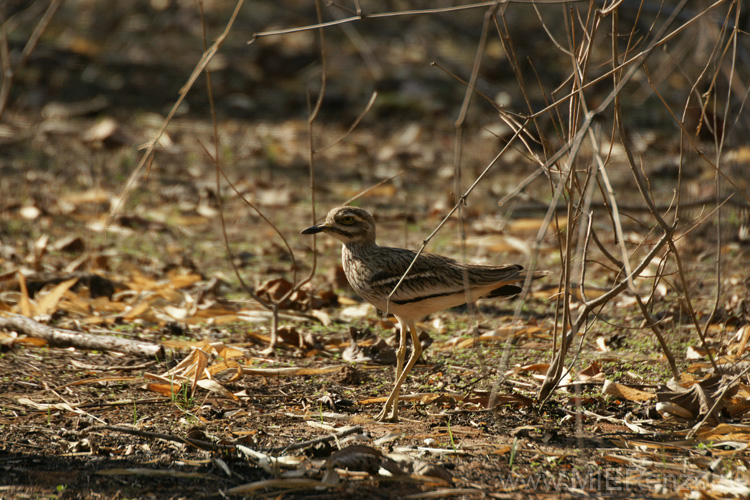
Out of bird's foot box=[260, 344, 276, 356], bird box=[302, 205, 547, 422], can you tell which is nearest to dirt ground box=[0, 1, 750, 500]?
bird's foot box=[260, 344, 276, 356]

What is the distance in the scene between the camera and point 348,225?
446cm

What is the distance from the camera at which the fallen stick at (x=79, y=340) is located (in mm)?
4422

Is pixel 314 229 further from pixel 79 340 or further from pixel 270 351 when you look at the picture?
pixel 79 340

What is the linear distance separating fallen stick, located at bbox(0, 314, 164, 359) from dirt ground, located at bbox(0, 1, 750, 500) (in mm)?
58

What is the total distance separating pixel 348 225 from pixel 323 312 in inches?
45.4

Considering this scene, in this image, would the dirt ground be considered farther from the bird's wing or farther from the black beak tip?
the bird's wing

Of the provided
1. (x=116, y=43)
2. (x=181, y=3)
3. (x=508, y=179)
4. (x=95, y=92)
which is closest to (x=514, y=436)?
(x=508, y=179)

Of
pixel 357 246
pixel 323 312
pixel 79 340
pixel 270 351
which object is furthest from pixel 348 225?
pixel 79 340

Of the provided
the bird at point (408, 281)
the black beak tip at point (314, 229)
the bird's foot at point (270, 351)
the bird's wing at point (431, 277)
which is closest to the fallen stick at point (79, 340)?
the bird's foot at point (270, 351)

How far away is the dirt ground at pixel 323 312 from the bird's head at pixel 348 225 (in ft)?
0.90

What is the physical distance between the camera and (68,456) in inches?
126

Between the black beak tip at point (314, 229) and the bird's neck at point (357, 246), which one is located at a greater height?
the black beak tip at point (314, 229)

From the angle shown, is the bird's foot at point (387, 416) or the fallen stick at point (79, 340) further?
the fallen stick at point (79, 340)

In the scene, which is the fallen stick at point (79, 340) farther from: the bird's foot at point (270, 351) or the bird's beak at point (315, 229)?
the bird's beak at point (315, 229)
